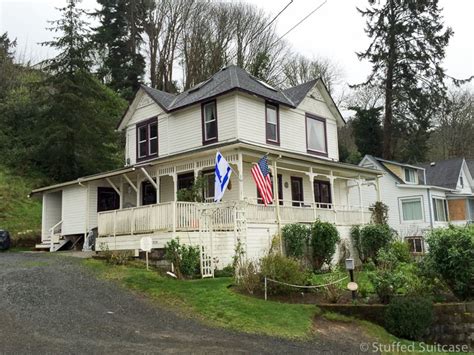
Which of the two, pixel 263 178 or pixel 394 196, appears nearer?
pixel 263 178

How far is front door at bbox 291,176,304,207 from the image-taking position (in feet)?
72.7

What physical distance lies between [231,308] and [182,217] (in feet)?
17.3

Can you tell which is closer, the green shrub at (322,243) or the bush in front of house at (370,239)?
the green shrub at (322,243)

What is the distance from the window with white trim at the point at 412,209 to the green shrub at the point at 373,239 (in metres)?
12.5

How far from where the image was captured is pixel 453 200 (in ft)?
112

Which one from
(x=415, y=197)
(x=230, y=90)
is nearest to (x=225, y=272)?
(x=230, y=90)

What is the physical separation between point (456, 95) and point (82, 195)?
4267cm

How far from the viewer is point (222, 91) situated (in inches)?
795

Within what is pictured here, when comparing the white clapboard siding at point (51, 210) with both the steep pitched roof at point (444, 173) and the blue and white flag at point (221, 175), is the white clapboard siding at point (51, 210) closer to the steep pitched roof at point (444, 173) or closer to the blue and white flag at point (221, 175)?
the blue and white flag at point (221, 175)

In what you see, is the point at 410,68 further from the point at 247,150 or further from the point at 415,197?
the point at 247,150

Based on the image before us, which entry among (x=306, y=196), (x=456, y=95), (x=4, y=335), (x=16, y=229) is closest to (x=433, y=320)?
(x=4, y=335)

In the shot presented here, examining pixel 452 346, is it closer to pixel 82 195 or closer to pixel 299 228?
pixel 299 228

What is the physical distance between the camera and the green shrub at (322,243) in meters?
17.2

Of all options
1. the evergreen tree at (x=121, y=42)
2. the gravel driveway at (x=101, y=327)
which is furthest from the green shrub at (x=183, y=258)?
the evergreen tree at (x=121, y=42)
